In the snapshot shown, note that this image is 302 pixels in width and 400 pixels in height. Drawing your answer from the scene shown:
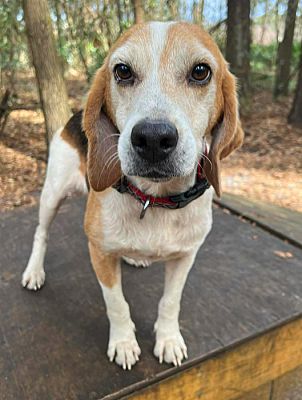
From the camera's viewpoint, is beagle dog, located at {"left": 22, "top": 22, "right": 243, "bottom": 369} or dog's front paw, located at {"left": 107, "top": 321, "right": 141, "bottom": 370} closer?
beagle dog, located at {"left": 22, "top": 22, "right": 243, "bottom": 369}

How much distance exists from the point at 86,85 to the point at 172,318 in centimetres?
660

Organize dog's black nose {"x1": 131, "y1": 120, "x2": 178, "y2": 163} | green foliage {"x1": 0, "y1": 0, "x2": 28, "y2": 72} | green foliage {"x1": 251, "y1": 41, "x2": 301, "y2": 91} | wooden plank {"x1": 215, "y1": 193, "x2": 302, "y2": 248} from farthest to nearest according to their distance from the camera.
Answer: green foliage {"x1": 251, "y1": 41, "x2": 301, "y2": 91}, green foliage {"x1": 0, "y1": 0, "x2": 28, "y2": 72}, wooden plank {"x1": 215, "y1": 193, "x2": 302, "y2": 248}, dog's black nose {"x1": 131, "y1": 120, "x2": 178, "y2": 163}

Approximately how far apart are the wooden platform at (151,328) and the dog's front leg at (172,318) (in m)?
0.07

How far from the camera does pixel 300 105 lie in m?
8.05

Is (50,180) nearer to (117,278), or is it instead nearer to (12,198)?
(117,278)

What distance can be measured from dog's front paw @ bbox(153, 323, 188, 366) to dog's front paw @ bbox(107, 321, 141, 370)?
0.13 m

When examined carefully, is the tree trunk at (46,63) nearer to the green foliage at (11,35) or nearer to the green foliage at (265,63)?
the green foliage at (11,35)

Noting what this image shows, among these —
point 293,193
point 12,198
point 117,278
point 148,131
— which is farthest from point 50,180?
point 293,193

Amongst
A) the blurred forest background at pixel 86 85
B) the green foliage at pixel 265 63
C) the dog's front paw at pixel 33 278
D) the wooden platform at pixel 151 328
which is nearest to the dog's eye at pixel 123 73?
the wooden platform at pixel 151 328

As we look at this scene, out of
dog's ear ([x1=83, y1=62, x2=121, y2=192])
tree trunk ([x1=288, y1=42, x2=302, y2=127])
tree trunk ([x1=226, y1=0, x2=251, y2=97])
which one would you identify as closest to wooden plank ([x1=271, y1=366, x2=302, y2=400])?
dog's ear ([x1=83, y1=62, x2=121, y2=192])

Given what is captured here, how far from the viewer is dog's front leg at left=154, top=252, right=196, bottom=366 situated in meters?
2.23

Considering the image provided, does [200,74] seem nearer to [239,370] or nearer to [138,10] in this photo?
[239,370]

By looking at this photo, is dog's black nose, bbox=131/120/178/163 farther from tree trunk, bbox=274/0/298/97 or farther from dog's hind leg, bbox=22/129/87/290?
tree trunk, bbox=274/0/298/97

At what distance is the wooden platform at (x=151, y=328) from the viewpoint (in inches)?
84.7
